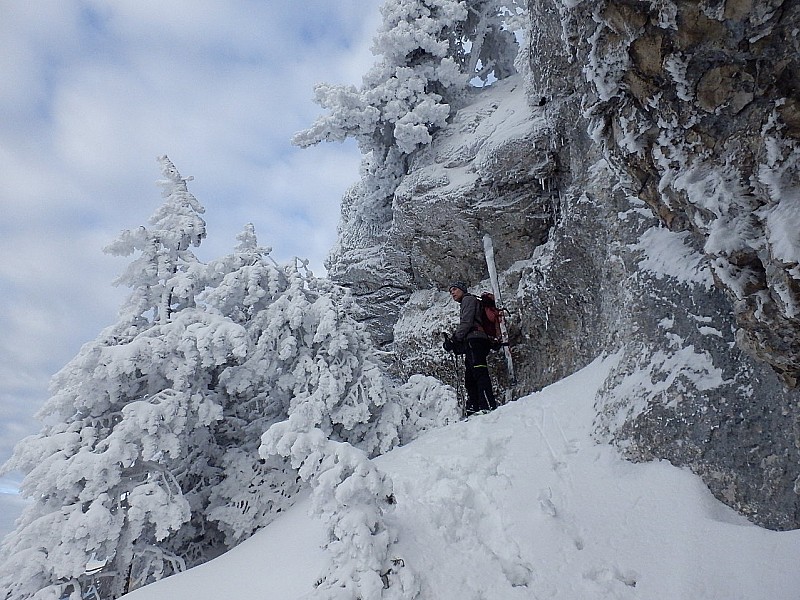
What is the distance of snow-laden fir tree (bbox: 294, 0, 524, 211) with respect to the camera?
48.6ft

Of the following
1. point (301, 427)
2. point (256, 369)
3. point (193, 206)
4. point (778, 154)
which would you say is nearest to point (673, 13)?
point (778, 154)

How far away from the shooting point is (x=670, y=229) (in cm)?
481

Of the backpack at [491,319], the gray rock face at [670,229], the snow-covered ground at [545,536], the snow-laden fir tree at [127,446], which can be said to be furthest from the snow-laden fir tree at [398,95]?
the snow-covered ground at [545,536]

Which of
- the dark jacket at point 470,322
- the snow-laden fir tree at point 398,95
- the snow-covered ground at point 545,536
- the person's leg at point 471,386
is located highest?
the snow-laden fir tree at point 398,95

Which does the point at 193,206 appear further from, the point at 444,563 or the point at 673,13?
the point at 673,13

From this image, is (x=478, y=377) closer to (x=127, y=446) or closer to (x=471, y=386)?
(x=471, y=386)

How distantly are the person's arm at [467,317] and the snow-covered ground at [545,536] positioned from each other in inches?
119

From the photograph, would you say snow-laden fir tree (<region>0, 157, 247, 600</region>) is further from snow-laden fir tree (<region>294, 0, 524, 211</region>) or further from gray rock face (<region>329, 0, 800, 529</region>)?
snow-laden fir tree (<region>294, 0, 524, 211</region>)

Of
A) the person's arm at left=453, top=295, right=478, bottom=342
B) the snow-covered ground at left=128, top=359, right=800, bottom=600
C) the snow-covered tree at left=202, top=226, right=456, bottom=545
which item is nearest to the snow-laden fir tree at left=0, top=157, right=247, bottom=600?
the snow-covered tree at left=202, top=226, right=456, bottom=545

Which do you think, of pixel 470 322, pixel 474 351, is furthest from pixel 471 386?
pixel 470 322

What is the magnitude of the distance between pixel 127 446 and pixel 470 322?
20.2 ft

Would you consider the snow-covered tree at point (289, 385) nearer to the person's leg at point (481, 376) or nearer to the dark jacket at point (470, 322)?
the person's leg at point (481, 376)

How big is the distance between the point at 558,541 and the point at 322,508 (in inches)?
89.8

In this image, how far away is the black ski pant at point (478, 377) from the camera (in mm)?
9170
